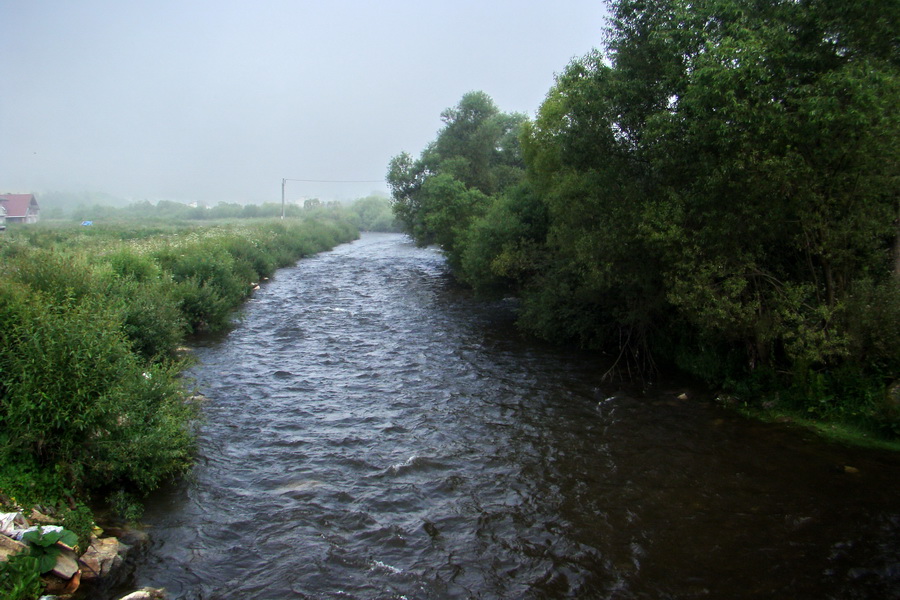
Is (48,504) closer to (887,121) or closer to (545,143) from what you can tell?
(887,121)

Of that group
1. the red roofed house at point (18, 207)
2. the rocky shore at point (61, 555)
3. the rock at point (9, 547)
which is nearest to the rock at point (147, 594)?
the rocky shore at point (61, 555)

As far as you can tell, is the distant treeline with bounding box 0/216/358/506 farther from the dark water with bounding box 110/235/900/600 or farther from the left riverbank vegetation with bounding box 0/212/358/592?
the dark water with bounding box 110/235/900/600

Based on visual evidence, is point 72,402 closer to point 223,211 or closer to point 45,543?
point 45,543

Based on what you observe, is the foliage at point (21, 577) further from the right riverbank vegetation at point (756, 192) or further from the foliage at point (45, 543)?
the right riverbank vegetation at point (756, 192)

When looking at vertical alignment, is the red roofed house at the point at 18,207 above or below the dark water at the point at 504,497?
above

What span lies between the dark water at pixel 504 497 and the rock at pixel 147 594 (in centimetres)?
22

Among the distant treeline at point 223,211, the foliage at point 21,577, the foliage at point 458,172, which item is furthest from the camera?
the distant treeline at point 223,211

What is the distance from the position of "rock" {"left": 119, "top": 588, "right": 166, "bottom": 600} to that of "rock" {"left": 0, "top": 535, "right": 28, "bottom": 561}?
4.68 feet

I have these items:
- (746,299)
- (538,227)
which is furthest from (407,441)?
(538,227)

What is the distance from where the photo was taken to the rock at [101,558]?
791 cm

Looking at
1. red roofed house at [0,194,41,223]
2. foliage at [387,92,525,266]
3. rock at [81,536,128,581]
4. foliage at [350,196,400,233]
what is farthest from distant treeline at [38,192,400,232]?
rock at [81,536,128,581]

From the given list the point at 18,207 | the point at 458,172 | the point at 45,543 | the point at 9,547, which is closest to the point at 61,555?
the point at 45,543

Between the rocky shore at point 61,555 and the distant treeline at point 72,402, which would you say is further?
the distant treeline at point 72,402

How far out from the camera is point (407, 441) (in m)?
13.6
